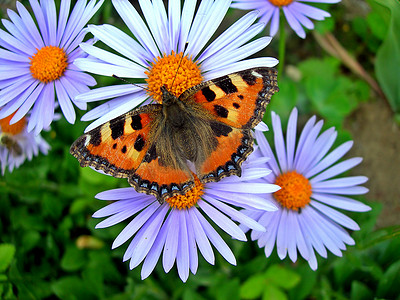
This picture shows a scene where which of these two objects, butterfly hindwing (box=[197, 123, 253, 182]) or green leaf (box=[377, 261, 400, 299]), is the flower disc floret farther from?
green leaf (box=[377, 261, 400, 299])

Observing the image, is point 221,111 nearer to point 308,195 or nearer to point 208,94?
point 208,94

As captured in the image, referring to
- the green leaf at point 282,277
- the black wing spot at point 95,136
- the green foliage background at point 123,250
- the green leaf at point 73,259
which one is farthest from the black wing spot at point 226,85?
the green leaf at point 73,259

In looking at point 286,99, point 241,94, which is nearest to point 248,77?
point 241,94

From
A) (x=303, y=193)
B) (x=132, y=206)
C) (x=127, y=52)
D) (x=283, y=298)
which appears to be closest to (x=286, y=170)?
(x=303, y=193)

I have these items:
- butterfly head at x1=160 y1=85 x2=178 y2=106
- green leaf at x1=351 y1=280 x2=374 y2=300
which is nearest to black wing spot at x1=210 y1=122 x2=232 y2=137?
butterfly head at x1=160 y1=85 x2=178 y2=106

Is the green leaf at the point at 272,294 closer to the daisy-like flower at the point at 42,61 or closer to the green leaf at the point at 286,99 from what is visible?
the green leaf at the point at 286,99
